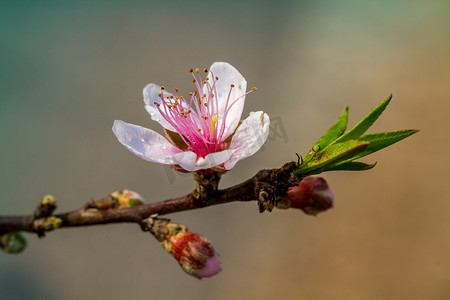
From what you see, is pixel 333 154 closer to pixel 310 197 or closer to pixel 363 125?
pixel 363 125

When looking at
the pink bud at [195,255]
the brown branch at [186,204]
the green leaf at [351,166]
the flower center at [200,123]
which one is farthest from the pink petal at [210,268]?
the green leaf at [351,166]

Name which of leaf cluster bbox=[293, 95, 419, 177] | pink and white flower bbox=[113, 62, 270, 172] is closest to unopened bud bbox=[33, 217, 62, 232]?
pink and white flower bbox=[113, 62, 270, 172]

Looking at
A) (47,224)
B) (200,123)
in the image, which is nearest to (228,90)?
(200,123)

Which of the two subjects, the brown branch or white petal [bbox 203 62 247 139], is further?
white petal [bbox 203 62 247 139]

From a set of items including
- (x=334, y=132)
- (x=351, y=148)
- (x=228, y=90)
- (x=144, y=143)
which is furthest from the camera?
(x=228, y=90)

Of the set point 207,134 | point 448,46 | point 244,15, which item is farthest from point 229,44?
point 207,134

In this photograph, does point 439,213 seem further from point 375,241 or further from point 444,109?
point 444,109

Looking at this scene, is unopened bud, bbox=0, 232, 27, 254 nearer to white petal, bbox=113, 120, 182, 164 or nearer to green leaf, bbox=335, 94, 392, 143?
white petal, bbox=113, 120, 182, 164
